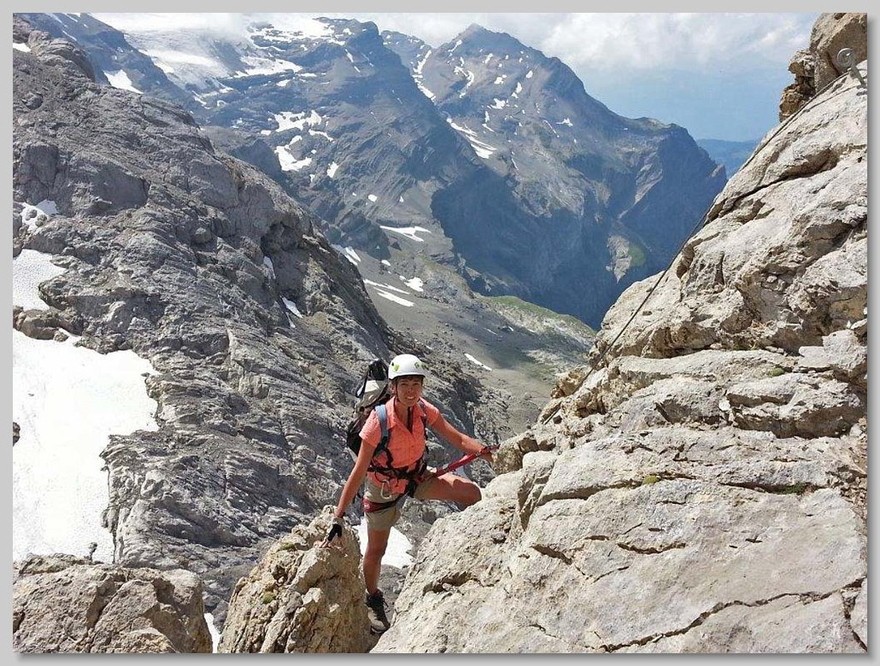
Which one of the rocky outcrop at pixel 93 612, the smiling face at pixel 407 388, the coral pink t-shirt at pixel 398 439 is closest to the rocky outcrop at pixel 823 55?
the smiling face at pixel 407 388

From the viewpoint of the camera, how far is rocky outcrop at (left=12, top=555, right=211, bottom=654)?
9352mm

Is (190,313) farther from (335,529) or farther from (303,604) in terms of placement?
(303,604)

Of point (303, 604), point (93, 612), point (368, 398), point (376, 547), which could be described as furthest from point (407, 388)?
point (93, 612)

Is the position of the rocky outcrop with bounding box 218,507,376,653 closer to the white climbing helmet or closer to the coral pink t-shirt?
the coral pink t-shirt

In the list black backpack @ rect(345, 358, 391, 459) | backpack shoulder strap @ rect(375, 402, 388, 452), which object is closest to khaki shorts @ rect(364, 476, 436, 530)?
black backpack @ rect(345, 358, 391, 459)

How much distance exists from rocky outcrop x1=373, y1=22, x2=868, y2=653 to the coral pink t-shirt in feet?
3.54

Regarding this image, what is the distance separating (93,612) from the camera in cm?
965

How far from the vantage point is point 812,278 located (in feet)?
26.4

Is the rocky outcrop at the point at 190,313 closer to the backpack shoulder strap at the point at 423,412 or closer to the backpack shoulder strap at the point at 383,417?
the backpack shoulder strap at the point at 423,412

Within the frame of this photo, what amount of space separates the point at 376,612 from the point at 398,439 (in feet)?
9.61

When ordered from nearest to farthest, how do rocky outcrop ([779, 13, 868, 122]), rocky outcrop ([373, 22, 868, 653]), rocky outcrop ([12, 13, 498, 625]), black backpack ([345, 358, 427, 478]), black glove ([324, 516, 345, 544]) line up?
rocky outcrop ([373, 22, 868, 653])
black glove ([324, 516, 345, 544])
black backpack ([345, 358, 427, 478])
rocky outcrop ([779, 13, 868, 122])
rocky outcrop ([12, 13, 498, 625])

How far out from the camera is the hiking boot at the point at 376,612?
10.0 m

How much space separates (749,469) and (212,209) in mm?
78209

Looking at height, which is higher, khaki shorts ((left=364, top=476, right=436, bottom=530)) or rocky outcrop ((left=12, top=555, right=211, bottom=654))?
khaki shorts ((left=364, top=476, right=436, bottom=530))
